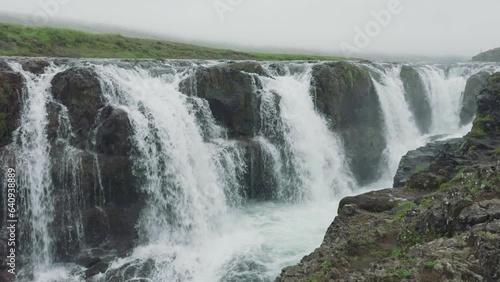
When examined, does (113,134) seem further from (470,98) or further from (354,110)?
(470,98)

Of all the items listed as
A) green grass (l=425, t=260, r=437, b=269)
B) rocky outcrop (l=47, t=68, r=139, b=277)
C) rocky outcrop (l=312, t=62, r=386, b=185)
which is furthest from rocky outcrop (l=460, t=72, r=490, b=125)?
green grass (l=425, t=260, r=437, b=269)

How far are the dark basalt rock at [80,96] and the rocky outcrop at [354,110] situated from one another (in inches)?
622

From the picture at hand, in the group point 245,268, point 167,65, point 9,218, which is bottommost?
point 245,268

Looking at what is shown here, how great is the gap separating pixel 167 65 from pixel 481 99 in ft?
69.6

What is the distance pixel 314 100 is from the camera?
28453 mm

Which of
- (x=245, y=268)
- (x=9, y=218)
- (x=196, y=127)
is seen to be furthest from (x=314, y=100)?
(x=9, y=218)

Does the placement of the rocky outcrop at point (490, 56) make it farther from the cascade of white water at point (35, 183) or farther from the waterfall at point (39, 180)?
the cascade of white water at point (35, 183)

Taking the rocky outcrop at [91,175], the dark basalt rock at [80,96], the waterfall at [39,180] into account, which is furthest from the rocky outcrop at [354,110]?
the waterfall at [39,180]

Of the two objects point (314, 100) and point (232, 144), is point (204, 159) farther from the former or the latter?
point (314, 100)

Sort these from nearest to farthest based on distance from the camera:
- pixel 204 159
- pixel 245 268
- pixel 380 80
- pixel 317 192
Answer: pixel 245 268, pixel 204 159, pixel 317 192, pixel 380 80

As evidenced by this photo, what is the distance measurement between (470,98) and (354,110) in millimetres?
17297

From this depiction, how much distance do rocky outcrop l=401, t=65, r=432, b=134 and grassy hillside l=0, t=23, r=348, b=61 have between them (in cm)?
2881

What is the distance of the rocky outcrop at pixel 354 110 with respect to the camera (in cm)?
2906

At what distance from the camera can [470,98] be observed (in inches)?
1581
